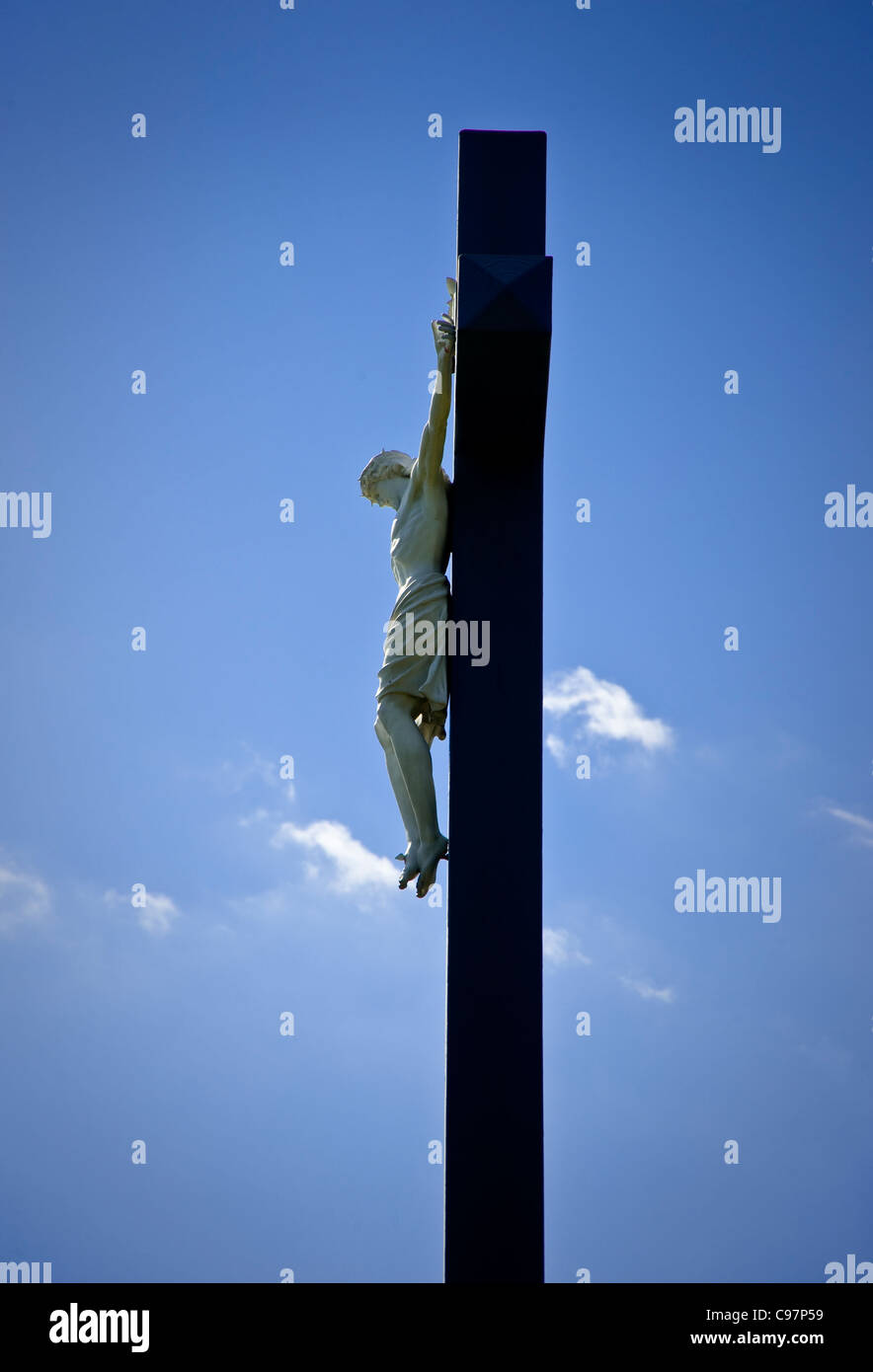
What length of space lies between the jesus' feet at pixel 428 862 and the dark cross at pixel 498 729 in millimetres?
367

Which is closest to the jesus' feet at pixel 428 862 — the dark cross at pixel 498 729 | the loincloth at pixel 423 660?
the dark cross at pixel 498 729

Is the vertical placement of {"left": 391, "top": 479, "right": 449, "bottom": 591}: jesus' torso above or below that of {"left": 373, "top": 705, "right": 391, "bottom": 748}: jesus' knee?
above

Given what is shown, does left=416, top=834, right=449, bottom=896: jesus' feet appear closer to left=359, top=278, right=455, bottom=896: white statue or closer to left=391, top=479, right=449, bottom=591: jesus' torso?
left=359, top=278, right=455, bottom=896: white statue

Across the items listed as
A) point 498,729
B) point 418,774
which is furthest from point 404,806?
point 498,729

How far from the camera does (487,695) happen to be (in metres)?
8.10

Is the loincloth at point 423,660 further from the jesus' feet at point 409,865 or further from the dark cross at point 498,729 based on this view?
the jesus' feet at point 409,865

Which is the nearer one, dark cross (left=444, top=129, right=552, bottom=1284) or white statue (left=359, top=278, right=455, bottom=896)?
dark cross (left=444, top=129, right=552, bottom=1284)

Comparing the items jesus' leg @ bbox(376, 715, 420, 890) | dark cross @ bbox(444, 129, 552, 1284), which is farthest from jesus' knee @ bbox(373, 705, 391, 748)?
dark cross @ bbox(444, 129, 552, 1284)

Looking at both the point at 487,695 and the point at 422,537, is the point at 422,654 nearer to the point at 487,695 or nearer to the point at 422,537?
the point at 487,695

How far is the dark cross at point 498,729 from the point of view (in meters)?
7.49

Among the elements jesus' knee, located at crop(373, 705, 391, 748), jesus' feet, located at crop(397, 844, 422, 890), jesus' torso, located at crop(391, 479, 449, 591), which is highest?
jesus' torso, located at crop(391, 479, 449, 591)

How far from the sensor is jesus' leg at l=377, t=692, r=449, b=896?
828cm
